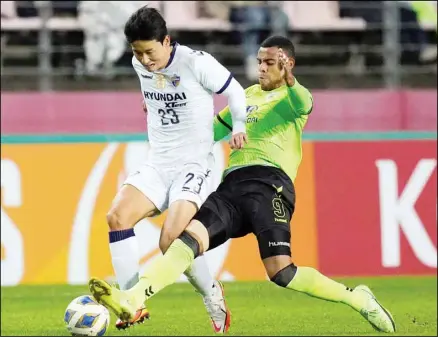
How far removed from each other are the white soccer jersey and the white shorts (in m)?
0.05

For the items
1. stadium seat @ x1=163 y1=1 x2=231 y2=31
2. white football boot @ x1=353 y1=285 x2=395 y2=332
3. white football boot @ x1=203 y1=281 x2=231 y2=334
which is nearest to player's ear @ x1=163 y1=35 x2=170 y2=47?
white football boot @ x1=203 y1=281 x2=231 y2=334

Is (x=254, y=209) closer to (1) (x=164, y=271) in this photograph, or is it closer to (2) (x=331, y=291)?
(2) (x=331, y=291)

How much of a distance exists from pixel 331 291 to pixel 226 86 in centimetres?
147

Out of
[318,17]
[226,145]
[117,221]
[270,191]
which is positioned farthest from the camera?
[318,17]

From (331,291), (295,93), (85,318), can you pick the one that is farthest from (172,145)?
(331,291)

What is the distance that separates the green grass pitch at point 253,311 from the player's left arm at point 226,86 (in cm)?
183

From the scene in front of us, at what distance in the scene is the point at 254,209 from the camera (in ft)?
23.5

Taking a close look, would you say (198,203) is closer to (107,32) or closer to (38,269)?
(38,269)

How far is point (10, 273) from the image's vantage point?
1102 centimetres

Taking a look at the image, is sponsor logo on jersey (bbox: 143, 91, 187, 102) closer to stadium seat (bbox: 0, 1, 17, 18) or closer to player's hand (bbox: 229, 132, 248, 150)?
player's hand (bbox: 229, 132, 248, 150)

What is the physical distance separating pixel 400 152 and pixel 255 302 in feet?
8.29

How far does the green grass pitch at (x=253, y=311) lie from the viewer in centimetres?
824

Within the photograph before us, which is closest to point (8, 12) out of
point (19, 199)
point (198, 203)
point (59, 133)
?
point (59, 133)

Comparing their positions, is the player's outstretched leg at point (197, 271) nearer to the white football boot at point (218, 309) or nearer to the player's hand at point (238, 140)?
the white football boot at point (218, 309)
